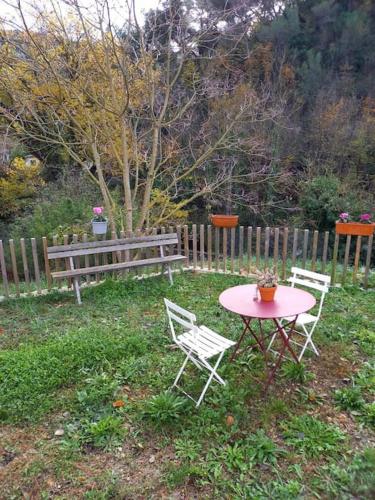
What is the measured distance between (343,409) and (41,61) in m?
6.63

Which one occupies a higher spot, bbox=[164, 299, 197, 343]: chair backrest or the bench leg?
bbox=[164, 299, 197, 343]: chair backrest

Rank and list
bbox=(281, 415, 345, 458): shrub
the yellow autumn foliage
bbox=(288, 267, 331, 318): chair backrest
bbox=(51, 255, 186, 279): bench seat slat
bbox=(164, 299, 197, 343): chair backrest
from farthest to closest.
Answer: the yellow autumn foliage → bbox=(51, 255, 186, 279): bench seat slat → bbox=(288, 267, 331, 318): chair backrest → bbox=(164, 299, 197, 343): chair backrest → bbox=(281, 415, 345, 458): shrub

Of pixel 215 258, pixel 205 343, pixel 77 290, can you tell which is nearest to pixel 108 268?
pixel 77 290

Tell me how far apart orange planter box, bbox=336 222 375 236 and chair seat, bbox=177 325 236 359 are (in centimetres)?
365

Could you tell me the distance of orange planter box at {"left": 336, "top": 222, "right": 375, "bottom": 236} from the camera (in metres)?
5.91

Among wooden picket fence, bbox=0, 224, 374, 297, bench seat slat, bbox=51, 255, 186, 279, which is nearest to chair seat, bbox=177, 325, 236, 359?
wooden picket fence, bbox=0, 224, 374, 297

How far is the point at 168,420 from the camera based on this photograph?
2912mm

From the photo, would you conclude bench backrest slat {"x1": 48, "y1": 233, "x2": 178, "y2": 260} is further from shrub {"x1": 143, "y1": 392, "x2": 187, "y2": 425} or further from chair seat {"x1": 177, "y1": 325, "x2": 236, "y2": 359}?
shrub {"x1": 143, "y1": 392, "x2": 187, "y2": 425}

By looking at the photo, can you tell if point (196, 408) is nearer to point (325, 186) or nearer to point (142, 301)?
point (142, 301)

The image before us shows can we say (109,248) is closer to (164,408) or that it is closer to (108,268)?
(108,268)

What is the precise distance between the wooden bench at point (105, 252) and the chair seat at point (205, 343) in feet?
8.46

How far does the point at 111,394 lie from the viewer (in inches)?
128

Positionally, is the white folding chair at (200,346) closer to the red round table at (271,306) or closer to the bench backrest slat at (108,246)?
the red round table at (271,306)

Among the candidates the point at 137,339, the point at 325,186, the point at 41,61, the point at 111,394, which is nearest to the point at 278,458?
the point at 111,394
